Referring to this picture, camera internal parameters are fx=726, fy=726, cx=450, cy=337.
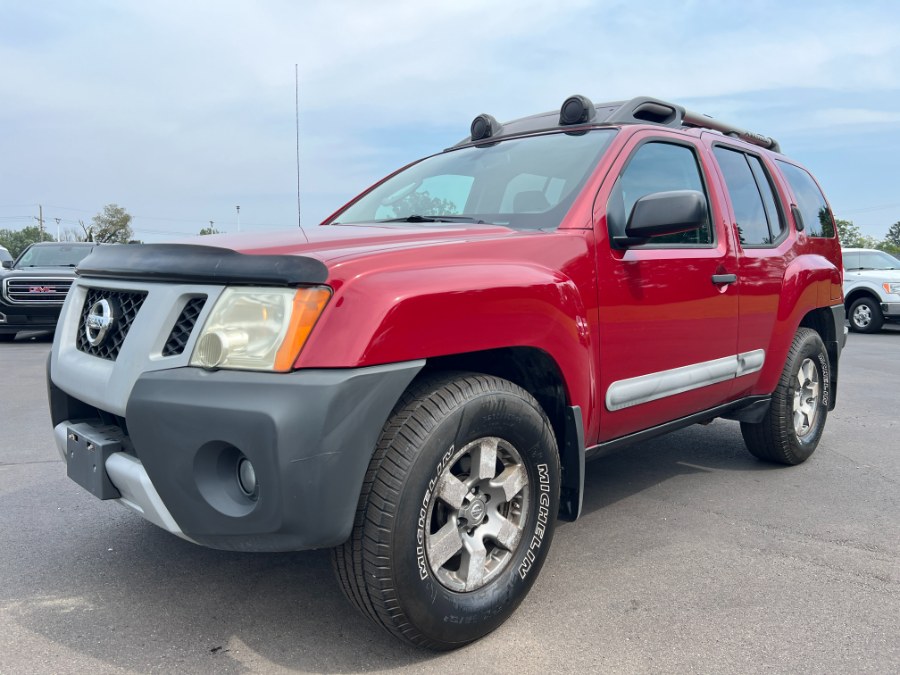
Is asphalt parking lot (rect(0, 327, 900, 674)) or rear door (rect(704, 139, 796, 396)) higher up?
rear door (rect(704, 139, 796, 396))

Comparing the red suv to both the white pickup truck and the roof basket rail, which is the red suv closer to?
the roof basket rail

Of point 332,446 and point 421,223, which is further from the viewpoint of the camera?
point 421,223

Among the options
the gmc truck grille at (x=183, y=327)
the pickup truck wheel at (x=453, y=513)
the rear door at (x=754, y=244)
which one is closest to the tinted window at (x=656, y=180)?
the rear door at (x=754, y=244)

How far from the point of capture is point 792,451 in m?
4.24

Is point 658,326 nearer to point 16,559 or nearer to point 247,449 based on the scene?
point 247,449

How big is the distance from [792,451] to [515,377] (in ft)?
8.08

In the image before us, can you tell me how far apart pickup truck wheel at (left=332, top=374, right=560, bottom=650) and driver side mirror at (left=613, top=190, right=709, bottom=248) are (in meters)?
0.85

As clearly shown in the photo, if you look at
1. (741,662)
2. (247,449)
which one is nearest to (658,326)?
(741,662)

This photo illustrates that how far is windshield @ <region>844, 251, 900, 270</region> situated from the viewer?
1392 cm

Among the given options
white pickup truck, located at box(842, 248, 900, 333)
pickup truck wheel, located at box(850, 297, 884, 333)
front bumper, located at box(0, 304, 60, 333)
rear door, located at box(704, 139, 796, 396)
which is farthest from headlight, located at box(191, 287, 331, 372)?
pickup truck wheel, located at box(850, 297, 884, 333)

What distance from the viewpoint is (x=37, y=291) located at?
10.3 metres

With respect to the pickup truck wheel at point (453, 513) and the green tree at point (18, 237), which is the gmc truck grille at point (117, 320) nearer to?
the pickup truck wheel at point (453, 513)

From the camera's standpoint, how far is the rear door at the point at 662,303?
278cm

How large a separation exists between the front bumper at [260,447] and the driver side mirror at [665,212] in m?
1.18
